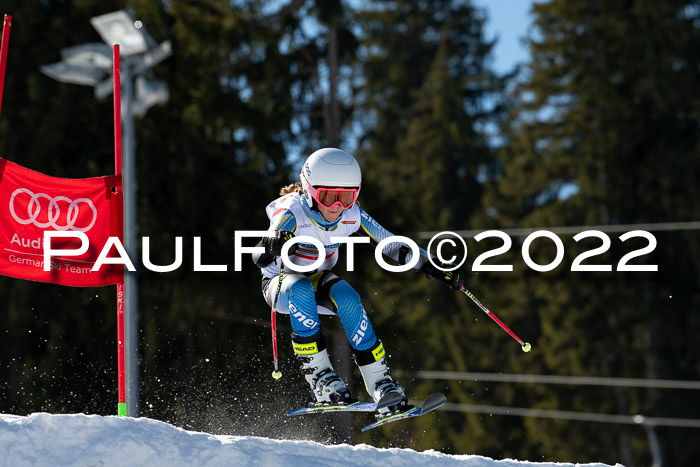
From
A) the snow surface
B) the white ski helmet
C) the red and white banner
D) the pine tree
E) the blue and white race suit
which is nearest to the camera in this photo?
the snow surface

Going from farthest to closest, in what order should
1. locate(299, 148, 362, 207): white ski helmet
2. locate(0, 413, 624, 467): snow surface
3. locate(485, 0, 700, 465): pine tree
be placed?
locate(485, 0, 700, 465): pine tree, locate(299, 148, 362, 207): white ski helmet, locate(0, 413, 624, 467): snow surface

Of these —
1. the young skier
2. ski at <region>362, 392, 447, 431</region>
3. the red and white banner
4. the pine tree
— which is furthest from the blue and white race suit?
the pine tree

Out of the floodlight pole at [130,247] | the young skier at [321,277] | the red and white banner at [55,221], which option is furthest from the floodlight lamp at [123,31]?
the young skier at [321,277]

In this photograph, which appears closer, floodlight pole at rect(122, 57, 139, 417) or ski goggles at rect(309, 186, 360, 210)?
ski goggles at rect(309, 186, 360, 210)

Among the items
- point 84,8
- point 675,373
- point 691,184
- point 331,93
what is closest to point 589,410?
point 675,373

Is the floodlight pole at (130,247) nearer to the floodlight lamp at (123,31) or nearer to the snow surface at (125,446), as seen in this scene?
the floodlight lamp at (123,31)

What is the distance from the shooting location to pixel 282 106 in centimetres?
1880

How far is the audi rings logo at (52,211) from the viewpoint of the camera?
22.5ft

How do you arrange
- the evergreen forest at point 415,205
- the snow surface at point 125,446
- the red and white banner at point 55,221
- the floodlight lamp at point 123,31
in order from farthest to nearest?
the evergreen forest at point 415,205 → the floodlight lamp at point 123,31 → the red and white banner at point 55,221 → the snow surface at point 125,446

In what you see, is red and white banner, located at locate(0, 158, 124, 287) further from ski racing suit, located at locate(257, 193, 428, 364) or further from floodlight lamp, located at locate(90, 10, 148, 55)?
floodlight lamp, located at locate(90, 10, 148, 55)

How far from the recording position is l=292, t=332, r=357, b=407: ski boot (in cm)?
652

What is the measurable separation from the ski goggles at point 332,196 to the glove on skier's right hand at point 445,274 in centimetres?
83

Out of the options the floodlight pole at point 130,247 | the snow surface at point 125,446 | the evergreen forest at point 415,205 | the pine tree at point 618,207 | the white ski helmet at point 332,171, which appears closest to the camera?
the snow surface at point 125,446

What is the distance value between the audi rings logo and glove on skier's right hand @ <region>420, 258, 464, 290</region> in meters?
2.35
